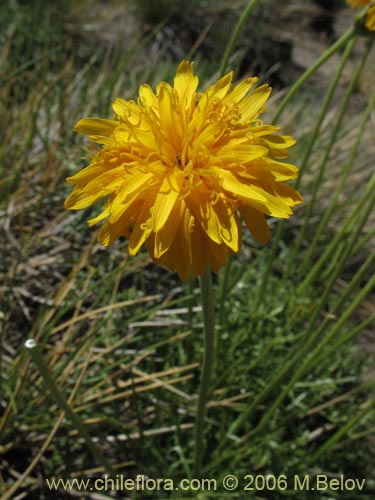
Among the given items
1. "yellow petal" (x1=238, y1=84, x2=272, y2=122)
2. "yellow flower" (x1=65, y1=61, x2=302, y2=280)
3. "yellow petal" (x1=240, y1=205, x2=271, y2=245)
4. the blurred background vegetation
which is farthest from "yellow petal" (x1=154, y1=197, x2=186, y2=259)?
the blurred background vegetation

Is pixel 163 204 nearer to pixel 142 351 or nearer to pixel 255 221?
pixel 255 221

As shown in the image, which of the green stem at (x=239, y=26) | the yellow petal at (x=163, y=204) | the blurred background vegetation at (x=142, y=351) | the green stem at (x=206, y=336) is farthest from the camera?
the blurred background vegetation at (x=142, y=351)

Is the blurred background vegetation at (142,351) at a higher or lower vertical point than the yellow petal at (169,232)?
lower

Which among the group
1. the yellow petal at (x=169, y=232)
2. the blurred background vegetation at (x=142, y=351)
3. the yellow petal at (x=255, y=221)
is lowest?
the blurred background vegetation at (x=142, y=351)

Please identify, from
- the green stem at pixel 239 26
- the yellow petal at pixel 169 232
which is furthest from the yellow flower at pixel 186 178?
the green stem at pixel 239 26

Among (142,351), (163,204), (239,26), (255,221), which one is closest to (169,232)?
(163,204)

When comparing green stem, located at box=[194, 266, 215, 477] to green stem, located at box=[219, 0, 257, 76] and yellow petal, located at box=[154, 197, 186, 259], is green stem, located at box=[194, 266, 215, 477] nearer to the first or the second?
yellow petal, located at box=[154, 197, 186, 259]

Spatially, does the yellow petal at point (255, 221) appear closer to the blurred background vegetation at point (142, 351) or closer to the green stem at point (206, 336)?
the green stem at point (206, 336)

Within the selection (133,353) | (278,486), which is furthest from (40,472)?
(278,486)
